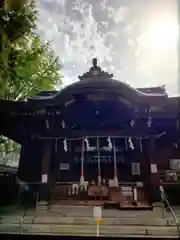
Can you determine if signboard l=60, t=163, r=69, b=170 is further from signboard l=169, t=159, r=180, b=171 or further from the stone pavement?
signboard l=169, t=159, r=180, b=171

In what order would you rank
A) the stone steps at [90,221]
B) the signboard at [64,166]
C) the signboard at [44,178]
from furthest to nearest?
the signboard at [64,166] < the signboard at [44,178] < the stone steps at [90,221]

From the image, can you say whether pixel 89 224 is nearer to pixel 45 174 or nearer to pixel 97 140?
pixel 45 174

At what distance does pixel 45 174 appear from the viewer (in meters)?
9.34

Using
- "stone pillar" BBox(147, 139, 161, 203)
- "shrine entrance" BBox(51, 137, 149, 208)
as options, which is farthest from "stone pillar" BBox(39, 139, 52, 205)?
"stone pillar" BBox(147, 139, 161, 203)

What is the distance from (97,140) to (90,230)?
4.89 metres

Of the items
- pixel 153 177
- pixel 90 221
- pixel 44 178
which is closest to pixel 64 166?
pixel 44 178

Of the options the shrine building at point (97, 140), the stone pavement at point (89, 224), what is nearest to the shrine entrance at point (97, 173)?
the shrine building at point (97, 140)

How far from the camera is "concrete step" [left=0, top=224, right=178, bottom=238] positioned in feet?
18.8

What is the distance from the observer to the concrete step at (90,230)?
574cm

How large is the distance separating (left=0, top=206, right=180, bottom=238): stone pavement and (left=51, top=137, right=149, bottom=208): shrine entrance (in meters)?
1.81

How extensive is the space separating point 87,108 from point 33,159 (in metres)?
3.56

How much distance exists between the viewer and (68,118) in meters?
10.3

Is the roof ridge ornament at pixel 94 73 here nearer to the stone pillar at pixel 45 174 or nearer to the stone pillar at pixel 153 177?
the stone pillar at pixel 45 174

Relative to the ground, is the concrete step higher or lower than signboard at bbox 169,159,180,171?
lower
